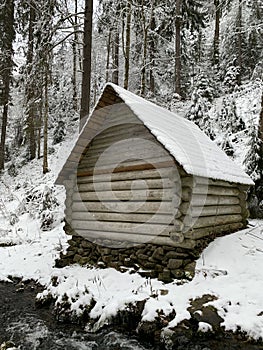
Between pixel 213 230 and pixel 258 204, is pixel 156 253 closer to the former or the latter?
pixel 213 230

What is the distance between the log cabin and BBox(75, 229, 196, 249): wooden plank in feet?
0.07

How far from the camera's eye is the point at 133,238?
7016 millimetres

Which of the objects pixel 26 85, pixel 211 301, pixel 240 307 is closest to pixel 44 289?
pixel 211 301

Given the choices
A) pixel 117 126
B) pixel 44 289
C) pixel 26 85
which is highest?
pixel 26 85

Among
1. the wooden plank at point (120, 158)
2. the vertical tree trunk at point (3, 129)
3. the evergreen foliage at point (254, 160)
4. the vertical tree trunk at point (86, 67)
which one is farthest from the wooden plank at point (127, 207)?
the vertical tree trunk at point (3, 129)

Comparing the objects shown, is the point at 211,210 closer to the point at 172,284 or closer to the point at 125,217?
the point at 125,217

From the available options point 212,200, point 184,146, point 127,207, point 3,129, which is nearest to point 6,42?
point 3,129

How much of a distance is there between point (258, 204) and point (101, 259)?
5.81 m

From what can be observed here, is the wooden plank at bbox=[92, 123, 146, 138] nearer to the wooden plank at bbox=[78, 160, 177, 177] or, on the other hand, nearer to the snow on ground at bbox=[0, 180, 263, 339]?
the wooden plank at bbox=[78, 160, 177, 177]

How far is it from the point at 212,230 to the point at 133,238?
191cm

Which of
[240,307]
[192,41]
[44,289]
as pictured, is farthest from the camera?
[192,41]

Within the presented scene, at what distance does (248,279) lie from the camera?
580 cm

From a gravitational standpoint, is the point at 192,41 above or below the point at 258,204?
above

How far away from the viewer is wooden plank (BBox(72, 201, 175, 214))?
6.60 metres
